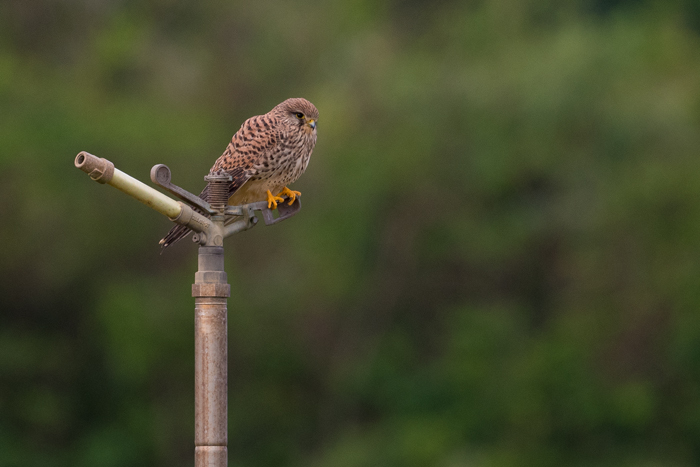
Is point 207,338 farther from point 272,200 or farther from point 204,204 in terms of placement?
point 272,200

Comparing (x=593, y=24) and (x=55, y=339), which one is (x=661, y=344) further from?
(x=55, y=339)

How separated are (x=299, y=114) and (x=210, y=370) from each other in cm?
154

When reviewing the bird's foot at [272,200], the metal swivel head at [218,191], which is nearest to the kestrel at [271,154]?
the bird's foot at [272,200]

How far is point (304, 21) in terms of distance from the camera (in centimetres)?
1488

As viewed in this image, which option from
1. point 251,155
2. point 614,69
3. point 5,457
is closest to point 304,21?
point 614,69

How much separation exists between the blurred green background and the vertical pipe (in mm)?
9074

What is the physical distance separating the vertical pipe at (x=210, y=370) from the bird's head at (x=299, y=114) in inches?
51.3

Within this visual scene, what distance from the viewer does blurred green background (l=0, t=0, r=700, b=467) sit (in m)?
13.6

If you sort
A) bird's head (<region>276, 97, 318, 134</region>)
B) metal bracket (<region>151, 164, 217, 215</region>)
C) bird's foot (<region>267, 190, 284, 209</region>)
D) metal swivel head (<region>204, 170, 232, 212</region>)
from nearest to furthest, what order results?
1. metal bracket (<region>151, 164, 217, 215</region>)
2. metal swivel head (<region>204, 170, 232, 212</region>)
3. bird's foot (<region>267, 190, 284, 209</region>)
4. bird's head (<region>276, 97, 318, 134</region>)

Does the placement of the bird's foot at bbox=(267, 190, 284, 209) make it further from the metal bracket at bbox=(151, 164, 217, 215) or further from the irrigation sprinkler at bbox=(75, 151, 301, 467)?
the irrigation sprinkler at bbox=(75, 151, 301, 467)

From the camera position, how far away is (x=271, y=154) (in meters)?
5.23

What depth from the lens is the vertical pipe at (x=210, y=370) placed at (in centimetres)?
422

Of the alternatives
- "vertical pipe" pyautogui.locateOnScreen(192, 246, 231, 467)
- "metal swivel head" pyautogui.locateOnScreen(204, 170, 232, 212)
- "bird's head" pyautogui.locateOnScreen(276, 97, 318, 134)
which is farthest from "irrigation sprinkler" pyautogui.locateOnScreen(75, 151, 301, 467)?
"bird's head" pyautogui.locateOnScreen(276, 97, 318, 134)

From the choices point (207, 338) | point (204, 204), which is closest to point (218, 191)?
point (204, 204)
